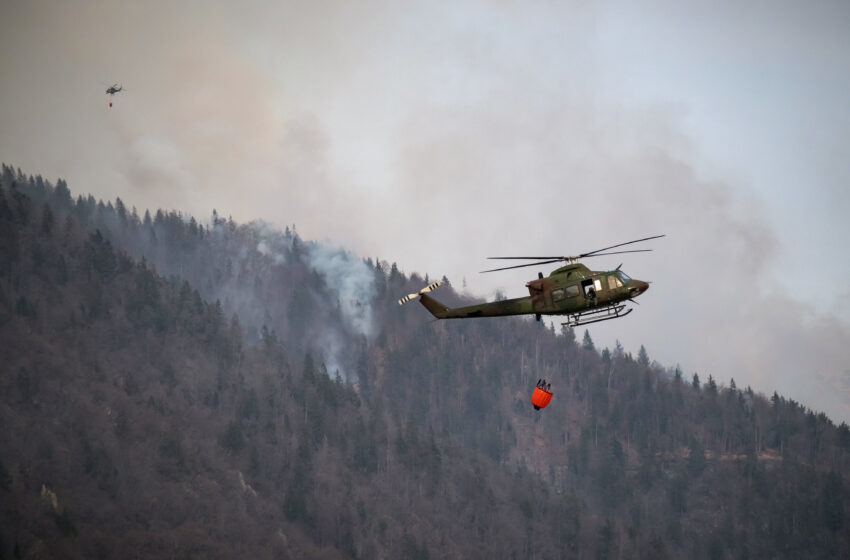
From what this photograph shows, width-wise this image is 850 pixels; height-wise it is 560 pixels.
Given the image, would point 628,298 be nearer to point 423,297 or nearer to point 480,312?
point 480,312

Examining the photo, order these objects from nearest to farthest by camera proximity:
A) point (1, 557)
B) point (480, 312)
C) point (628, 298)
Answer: point (628, 298), point (480, 312), point (1, 557)

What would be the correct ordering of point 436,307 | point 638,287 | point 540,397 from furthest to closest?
1. point 436,307
2. point 540,397
3. point 638,287

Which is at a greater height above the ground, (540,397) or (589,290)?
(589,290)

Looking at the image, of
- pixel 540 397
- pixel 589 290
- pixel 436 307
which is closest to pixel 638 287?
pixel 589 290

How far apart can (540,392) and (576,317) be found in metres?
11.9

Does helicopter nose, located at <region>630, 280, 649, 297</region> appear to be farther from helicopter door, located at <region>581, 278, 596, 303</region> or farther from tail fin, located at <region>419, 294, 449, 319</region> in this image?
tail fin, located at <region>419, 294, 449, 319</region>

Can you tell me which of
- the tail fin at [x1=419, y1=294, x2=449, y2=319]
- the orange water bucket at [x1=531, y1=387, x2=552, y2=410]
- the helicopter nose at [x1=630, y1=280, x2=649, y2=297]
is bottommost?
the orange water bucket at [x1=531, y1=387, x2=552, y2=410]

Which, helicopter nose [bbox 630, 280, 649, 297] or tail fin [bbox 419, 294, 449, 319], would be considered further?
tail fin [bbox 419, 294, 449, 319]

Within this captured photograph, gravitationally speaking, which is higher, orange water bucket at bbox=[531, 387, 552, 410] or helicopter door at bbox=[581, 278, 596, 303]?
helicopter door at bbox=[581, 278, 596, 303]

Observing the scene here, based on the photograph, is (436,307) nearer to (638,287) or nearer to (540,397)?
(540,397)

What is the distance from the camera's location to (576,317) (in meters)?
78.2

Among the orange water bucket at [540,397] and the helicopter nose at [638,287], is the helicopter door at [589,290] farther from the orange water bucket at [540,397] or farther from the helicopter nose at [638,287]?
the orange water bucket at [540,397]

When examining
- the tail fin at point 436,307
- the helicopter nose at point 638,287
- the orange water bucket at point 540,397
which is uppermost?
the tail fin at point 436,307

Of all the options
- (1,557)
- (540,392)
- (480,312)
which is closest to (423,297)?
(480,312)
